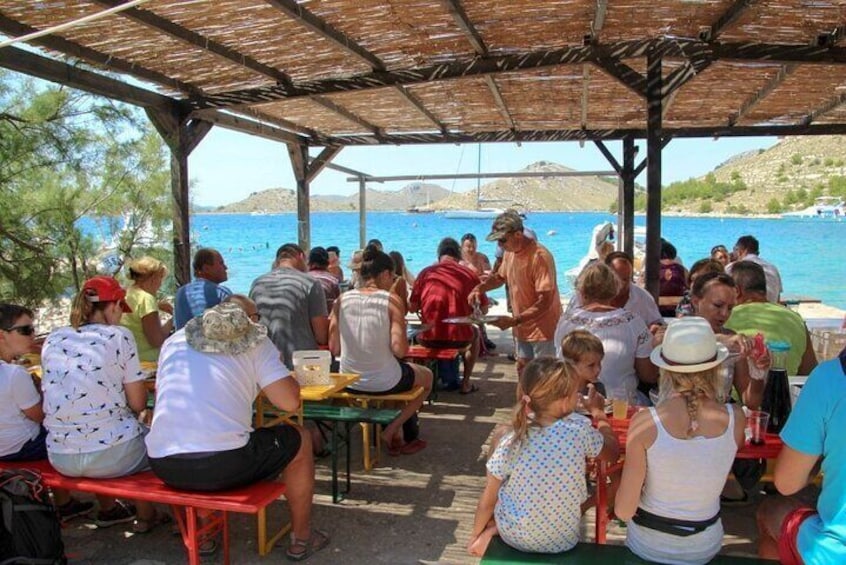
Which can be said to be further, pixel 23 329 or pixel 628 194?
pixel 628 194

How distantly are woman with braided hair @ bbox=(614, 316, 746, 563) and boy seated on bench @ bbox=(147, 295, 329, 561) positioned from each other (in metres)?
1.36

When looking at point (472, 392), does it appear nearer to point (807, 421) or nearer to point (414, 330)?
point (414, 330)

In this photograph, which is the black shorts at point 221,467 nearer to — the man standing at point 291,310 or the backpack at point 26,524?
the backpack at point 26,524

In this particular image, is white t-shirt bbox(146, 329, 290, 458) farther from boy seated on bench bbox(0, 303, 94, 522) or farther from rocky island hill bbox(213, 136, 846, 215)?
rocky island hill bbox(213, 136, 846, 215)

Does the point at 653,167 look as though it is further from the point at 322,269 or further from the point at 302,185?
the point at 302,185

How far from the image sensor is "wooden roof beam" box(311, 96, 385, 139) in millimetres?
6844

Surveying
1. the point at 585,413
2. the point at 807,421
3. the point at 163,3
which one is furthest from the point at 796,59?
the point at 163,3

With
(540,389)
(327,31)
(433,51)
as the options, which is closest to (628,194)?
(433,51)

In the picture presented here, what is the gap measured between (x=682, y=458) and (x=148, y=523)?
7.92ft

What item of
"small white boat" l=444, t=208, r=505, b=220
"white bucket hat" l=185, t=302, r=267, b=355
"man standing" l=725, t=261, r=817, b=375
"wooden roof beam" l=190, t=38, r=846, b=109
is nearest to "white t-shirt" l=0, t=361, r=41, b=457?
"white bucket hat" l=185, t=302, r=267, b=355

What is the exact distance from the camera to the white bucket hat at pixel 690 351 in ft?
6.97

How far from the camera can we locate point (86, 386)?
9.14 ft

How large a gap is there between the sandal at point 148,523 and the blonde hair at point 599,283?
90.2 inches

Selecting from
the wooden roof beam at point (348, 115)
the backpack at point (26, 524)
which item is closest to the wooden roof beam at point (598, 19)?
the wooden roof beam at point (348, 115)
